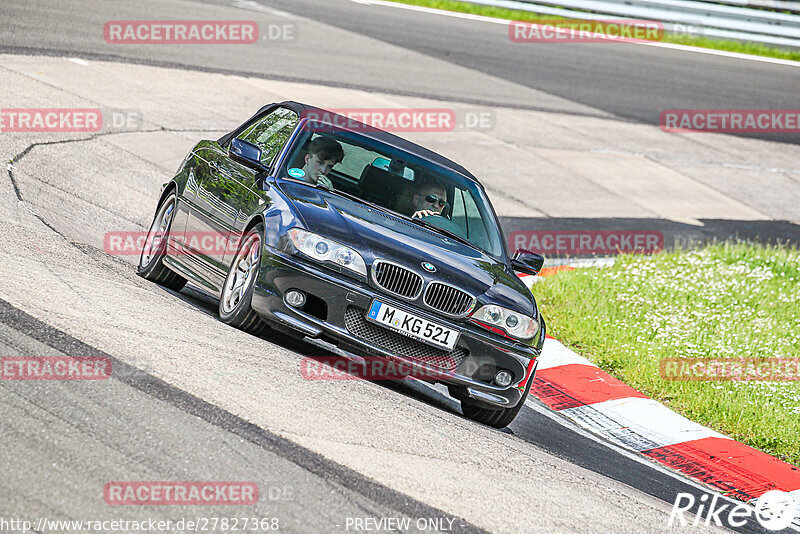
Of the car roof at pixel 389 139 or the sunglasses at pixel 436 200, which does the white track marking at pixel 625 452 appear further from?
the car roof at pixel 389 139

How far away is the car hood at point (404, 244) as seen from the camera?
252 inches

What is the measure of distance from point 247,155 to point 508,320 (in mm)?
2099

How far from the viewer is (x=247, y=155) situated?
725 cm


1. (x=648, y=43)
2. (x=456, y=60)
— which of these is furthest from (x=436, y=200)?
(x=648, y=43)

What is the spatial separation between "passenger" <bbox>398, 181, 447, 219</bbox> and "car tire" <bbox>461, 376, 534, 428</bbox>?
1361mm

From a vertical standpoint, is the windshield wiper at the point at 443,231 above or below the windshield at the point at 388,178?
below

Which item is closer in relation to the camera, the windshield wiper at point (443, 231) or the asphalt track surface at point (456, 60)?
the windshield wiper at point (443, 231)

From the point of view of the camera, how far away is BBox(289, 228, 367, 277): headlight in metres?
6.29

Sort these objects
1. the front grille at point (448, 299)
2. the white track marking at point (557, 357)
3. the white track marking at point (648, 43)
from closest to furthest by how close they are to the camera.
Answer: the front grille at point (448, 299) → the white track marking at point (557, 357) → the white track marking at point (648, 43)

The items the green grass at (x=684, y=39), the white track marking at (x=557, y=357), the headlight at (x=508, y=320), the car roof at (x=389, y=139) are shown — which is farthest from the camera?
the green grass at (x=684, y=39)

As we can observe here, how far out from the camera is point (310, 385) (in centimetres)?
581

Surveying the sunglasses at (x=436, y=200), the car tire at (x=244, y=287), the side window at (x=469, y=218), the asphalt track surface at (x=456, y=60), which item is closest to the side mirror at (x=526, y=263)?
the side window at (x=469, y=218)

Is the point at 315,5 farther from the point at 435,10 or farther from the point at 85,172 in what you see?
the point at 85,172

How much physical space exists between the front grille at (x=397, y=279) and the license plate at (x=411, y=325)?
0.12 metres
